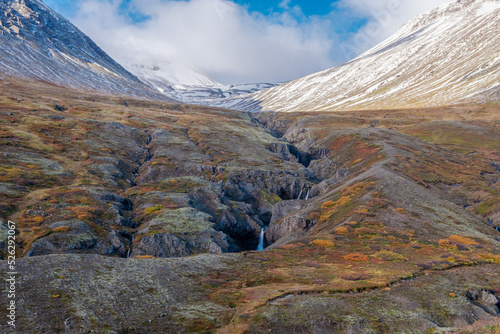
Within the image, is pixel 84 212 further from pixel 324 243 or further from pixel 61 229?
pixel 324 243

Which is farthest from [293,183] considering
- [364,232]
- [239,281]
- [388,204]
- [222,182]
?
[239,281]

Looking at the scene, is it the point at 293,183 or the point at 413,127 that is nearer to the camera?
the point at 293,183

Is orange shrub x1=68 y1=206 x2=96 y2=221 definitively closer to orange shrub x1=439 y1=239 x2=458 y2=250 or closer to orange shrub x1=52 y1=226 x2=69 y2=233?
orange shrub x1=52 y1=226 x2=69 y2=233

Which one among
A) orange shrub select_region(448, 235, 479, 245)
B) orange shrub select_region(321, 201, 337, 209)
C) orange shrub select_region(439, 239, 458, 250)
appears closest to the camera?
orange shrub select_region(439, 239, 458, 250)

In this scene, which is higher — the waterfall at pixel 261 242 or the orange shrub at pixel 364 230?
the orange shrub at pixel 364 230

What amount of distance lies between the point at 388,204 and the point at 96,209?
2335 inches

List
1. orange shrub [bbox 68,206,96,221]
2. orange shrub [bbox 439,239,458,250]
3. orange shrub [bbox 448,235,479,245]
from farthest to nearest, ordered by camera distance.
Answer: orange shrub [bbox 68,206,96,221] < orange shrub [bbox 448,235,479,245] < orange shrub [bbox 439,239,458,250]

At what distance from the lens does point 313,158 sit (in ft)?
459

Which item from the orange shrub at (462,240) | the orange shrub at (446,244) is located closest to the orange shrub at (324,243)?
the orange shrub at (446,244)

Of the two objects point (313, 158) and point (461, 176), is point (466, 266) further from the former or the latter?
point (313, 158)

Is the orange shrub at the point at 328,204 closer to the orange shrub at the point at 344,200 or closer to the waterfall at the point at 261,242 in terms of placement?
the orange shrub at the point at 344,200

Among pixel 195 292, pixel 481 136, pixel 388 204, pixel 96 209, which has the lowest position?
pixel 96 209

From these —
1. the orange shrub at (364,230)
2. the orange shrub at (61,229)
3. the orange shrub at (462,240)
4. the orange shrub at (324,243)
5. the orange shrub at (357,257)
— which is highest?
the orange shrub at (462,240)

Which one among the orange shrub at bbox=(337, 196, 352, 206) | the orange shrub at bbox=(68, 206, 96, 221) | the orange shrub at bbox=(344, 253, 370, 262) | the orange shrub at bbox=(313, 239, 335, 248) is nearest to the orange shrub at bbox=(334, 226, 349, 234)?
the orange shrub at bbox=(313, 239, 335, 248)
